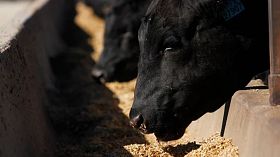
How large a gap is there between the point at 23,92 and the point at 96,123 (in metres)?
1.32

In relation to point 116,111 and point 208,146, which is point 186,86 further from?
point 116,111

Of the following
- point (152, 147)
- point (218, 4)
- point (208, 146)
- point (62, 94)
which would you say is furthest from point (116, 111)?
point (218, 4)

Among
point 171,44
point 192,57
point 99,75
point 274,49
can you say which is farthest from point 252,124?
point 99,75

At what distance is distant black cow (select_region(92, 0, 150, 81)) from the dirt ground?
155mm

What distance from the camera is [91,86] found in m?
8.02

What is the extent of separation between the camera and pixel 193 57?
4422 millimetres

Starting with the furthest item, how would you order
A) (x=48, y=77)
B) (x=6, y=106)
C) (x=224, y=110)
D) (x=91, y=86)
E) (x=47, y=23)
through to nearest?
(x=47, y=23) < (x=91, y=86) < (x=48, y=77) < (x=224, y=110) < (x=6, y=106)

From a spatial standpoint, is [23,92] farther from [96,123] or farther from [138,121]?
[96,123]

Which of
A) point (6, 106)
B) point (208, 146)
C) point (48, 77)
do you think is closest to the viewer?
point (6, 106)

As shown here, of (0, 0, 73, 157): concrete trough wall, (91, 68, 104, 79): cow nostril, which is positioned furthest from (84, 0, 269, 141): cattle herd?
(91, 68, 104, 79): cow nostril

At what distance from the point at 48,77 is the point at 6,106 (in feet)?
9.92

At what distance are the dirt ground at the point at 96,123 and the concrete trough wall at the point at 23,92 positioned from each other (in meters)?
0.23

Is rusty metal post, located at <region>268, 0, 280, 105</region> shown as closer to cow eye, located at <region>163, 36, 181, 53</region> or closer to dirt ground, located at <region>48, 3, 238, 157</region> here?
dirt ground, located at <region>48, 3, 238, 157</region>

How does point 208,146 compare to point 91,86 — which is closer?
point 208,146
